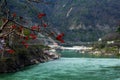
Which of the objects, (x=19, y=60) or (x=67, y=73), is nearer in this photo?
(x=67, y=73)

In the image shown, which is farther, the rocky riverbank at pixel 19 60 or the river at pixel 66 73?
the rocky riverbank at pixel 19 60

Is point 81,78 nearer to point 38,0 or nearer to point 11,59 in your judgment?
point 11,59

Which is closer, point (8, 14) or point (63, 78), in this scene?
point (8, 14)

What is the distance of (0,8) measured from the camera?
9.33 meters

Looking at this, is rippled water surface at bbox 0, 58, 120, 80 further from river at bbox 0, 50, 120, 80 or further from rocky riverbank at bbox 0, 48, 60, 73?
rocky riverbank at bbox 0, 48, 60, 73

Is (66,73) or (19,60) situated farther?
(19,60)

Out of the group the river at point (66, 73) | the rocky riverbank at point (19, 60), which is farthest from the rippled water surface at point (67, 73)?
the rocky riverbank at point (19, 60)

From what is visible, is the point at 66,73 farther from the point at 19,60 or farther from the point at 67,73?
the point at 19,60

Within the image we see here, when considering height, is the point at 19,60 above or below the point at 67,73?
above

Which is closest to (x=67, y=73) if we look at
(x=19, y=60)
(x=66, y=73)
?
(x=66, y=73)

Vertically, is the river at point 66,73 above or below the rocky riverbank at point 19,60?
below

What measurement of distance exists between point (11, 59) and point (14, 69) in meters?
3.49

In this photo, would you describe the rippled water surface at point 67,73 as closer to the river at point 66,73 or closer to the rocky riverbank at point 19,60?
the river at point 66,73

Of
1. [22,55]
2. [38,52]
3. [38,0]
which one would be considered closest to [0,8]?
[38,0]
